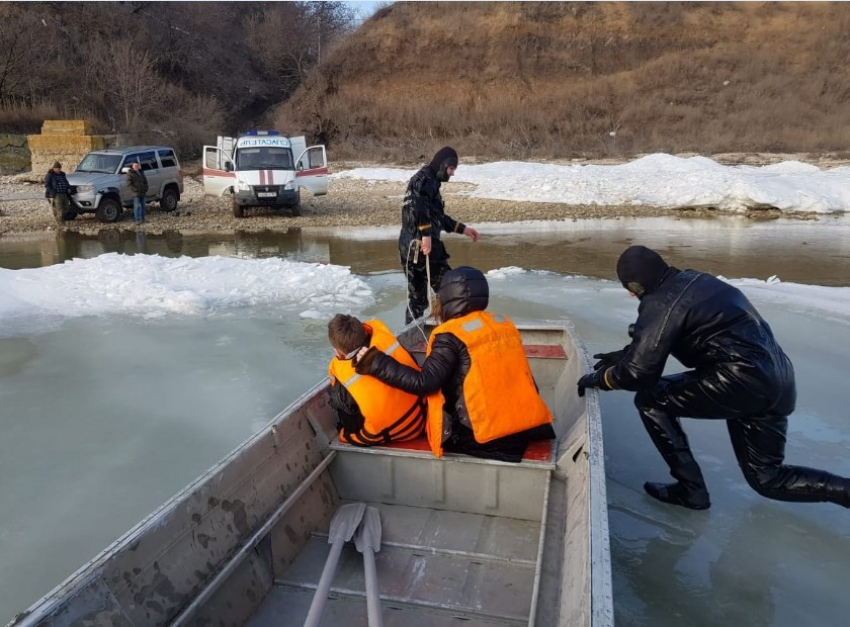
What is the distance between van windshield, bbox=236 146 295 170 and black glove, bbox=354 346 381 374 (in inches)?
536

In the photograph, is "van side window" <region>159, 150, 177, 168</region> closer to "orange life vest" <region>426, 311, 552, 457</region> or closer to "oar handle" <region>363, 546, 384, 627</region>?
"orange life vest" <region>426, 311, 552, 457</region>

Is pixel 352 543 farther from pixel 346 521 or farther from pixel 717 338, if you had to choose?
pixel 717 338

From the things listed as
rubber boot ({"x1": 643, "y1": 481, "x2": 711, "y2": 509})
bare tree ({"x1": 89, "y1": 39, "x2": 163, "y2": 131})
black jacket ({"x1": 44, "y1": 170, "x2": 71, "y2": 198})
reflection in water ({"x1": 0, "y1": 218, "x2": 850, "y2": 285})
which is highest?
bare tree ({"x1": 89, "y1": 39, "x2": 163, "y2": 131})

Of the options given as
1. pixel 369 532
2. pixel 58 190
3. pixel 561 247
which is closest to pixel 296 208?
pixel 58 190

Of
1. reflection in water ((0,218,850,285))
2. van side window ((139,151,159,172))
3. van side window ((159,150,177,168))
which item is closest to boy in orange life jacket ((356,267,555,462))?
reflection in water ((0,218,850,285))

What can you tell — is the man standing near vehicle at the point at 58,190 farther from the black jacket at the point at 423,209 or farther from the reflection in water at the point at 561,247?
the black jacket at the point at 423,209

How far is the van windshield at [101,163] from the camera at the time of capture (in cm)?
1560

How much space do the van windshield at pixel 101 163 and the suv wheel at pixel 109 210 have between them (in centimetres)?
77

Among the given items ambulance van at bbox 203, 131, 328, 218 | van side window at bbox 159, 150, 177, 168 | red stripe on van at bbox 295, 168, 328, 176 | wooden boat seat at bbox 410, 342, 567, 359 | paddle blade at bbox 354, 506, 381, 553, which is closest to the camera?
paddle blade at bbox 354, 506, 381, 553

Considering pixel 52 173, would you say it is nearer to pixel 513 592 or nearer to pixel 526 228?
pixel 526 228

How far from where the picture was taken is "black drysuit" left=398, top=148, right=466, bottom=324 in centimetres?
604

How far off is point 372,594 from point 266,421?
245 centimetres

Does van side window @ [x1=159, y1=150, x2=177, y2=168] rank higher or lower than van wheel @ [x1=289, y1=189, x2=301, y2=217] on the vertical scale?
higher

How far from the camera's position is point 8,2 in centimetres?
3375
